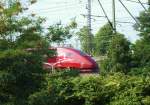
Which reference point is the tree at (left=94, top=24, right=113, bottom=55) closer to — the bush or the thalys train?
the thalys train

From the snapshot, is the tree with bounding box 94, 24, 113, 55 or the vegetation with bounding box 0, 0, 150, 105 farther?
the tree with bounding box 94, 24, 113, 55

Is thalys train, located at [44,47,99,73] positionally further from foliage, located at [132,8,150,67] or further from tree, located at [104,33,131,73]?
tree, located at [104,33,131,73]

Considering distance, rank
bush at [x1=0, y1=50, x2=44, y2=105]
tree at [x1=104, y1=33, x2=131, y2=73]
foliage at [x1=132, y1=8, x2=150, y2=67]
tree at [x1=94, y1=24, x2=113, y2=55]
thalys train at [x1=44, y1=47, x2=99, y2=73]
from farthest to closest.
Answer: tree at [x1=94, y1=24, x2=113, y2=55], foliage at [x1=132, y1=8, x2=150, y2=67], tree at [x1=104, y1=33, x2=131, y2=73], thalys train at [x1=44, y1=47, x2=99, y2=73], bush at [x1=0, y1=50, x2=44, y2=105]

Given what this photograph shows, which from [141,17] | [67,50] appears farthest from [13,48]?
[141,17]

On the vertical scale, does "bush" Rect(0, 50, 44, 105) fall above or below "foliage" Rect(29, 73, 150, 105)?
above

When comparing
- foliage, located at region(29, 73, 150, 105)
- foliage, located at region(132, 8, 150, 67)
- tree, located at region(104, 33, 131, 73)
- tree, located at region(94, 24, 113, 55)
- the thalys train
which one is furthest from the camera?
tree, located at region(94, 24, 113, 55)

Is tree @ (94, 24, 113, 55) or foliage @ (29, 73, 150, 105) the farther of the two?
tree @ (94, 24, 113, 55)

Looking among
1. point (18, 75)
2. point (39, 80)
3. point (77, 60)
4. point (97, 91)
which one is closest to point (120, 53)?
point (77, 60)

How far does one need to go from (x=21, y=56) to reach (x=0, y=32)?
2.83 ft

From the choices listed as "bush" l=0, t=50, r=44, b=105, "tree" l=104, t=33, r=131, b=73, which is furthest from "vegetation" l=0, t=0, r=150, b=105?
"tree" l=104, t=33, r=131, b=73

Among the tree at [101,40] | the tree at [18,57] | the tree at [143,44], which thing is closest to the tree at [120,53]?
the tree at [143,44]

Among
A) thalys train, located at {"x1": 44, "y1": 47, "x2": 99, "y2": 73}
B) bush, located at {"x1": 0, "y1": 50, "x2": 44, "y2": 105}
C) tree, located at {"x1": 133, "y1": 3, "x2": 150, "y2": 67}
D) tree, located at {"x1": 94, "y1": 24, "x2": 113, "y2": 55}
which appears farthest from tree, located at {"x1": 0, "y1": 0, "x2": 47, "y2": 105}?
tree, located at {"x1": 94, "y1": 24, "x2": 113, "y2": 55}

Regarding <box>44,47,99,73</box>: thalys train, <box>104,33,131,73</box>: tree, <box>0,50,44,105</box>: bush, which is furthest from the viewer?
<box>104,33,131,73</box>: tree

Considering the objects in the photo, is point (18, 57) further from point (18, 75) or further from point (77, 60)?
point (77, 60)
